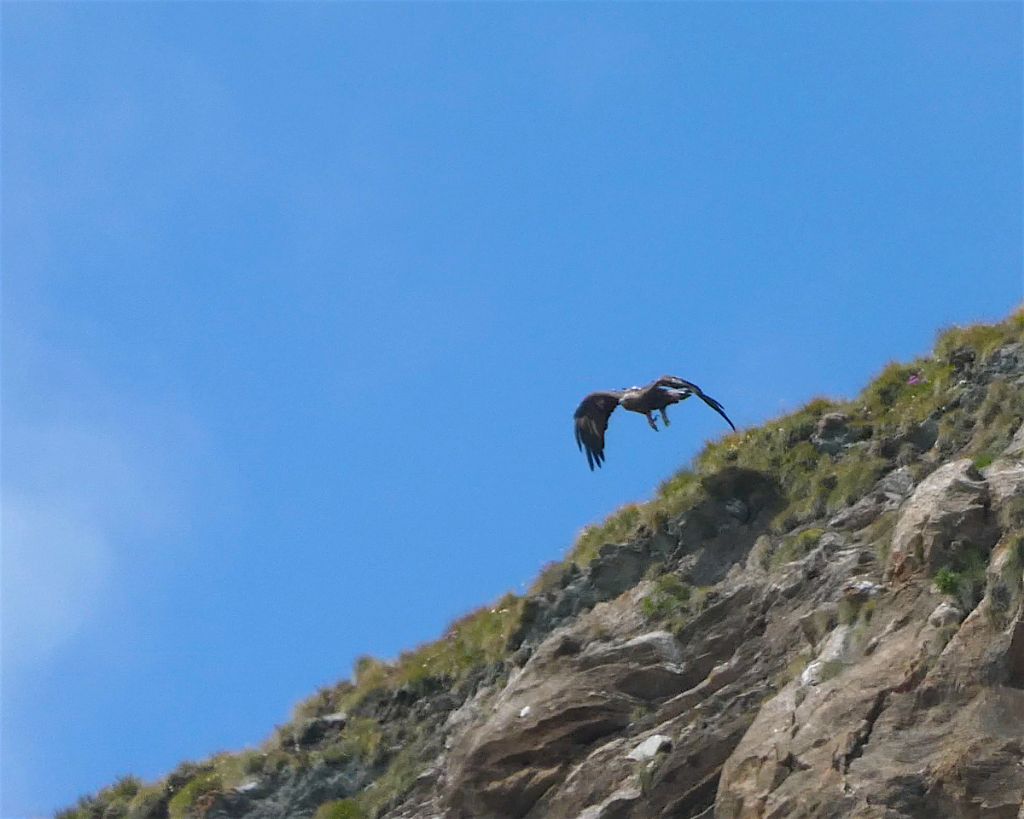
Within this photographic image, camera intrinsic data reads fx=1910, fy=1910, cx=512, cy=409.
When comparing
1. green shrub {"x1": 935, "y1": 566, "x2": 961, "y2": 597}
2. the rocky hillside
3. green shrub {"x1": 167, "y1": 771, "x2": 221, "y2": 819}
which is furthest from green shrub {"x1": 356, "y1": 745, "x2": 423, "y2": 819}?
green shrub {"x1": 935, "y1": 566, "x2": 961, "y2": 597}

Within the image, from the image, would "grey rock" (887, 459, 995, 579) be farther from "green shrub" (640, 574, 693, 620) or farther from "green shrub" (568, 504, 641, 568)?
"green shrub" (568, 504, 641, 568)

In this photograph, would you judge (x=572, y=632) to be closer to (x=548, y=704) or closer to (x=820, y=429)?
(x=548, y=704)

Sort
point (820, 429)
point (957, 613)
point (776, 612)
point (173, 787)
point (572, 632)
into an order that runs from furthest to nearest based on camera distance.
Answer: point (173, 787)
point (820, 429)
point (572, 632)
point (776, 612)
point (957, 613)

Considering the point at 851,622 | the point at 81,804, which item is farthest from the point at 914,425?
the point at 81,804

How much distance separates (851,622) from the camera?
1984cm

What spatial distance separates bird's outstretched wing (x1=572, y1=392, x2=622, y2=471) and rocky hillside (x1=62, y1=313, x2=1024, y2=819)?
46.6 inches

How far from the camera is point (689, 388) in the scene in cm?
2494

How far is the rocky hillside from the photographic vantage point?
1764 centimetres

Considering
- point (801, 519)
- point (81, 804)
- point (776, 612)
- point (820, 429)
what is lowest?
point (776, 612)

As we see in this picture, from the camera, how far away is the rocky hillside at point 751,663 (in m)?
17.6

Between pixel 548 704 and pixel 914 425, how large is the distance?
605 centimetres

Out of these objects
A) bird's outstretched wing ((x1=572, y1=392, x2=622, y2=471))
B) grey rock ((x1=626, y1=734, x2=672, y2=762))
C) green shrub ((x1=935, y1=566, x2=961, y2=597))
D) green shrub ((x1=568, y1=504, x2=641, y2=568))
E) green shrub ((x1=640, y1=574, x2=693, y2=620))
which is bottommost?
green shrub ((x1=935, y1=566, x2=961, y2=597))

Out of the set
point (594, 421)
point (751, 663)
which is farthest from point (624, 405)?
point (751, 663)

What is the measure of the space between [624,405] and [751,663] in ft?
19.3
